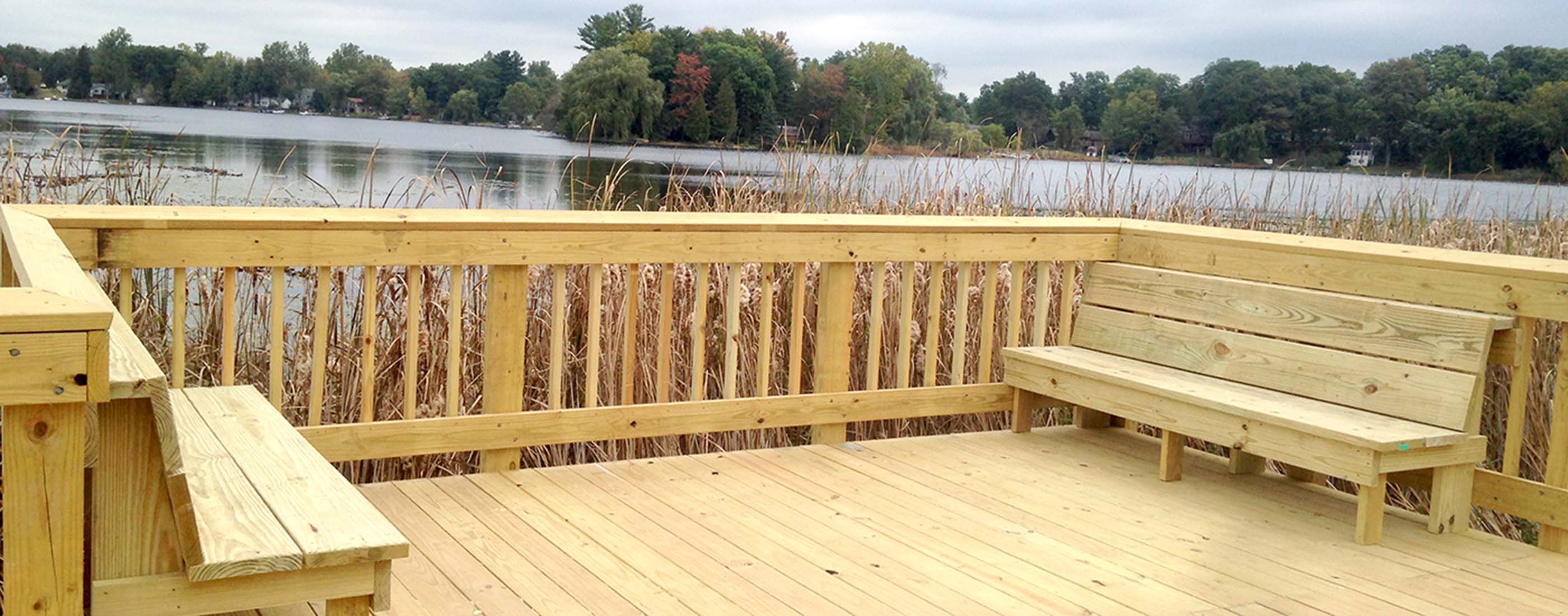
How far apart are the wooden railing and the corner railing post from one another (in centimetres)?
147

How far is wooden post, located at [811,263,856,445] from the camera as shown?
382 centimetres

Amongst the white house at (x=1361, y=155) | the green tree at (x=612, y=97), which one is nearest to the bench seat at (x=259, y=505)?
the green tree at (x=612, y=97)

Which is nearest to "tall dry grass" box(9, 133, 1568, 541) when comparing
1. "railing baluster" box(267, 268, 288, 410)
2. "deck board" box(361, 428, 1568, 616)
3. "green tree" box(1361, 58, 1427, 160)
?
"railing baluster" box(267, 268, 288, 410)

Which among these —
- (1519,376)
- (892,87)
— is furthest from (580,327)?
(892,87)

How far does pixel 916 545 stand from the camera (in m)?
2.94

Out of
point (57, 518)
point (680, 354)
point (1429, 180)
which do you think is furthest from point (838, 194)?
point (57, 518)

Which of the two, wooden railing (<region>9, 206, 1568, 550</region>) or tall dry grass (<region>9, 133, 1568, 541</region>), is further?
tall dry grass (<region>9, 133, 1568, 541</region>)

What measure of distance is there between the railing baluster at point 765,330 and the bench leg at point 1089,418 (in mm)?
1174

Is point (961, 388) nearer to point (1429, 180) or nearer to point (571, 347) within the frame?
point (571, 347)

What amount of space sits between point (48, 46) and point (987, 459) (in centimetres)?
684

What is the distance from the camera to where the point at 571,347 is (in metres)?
4.25

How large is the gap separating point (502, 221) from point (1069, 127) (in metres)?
4.97

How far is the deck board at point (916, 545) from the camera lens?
2566mm

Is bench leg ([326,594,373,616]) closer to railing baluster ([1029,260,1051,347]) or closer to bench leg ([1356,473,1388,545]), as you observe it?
bench leg ([1356,473,1388,545])
